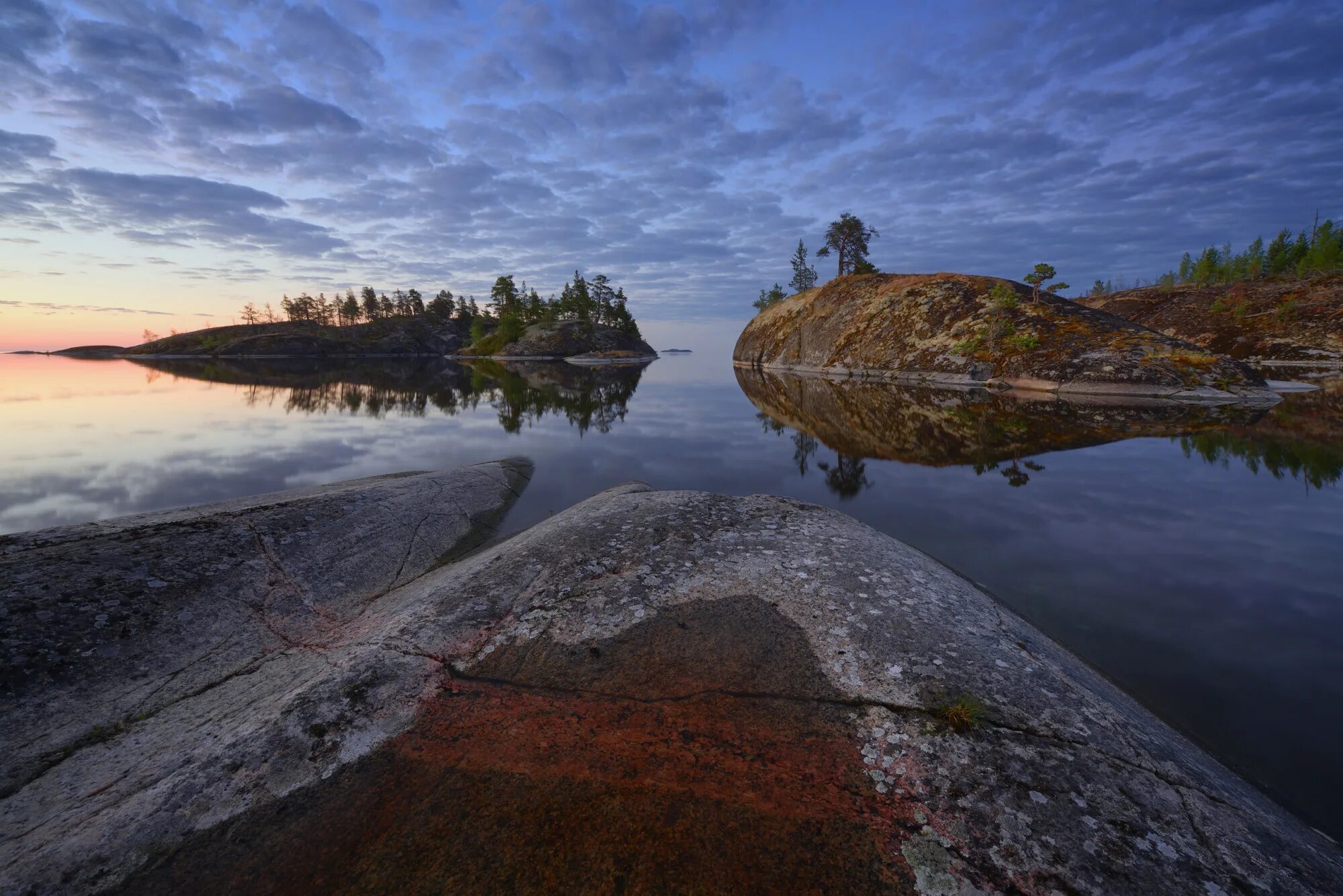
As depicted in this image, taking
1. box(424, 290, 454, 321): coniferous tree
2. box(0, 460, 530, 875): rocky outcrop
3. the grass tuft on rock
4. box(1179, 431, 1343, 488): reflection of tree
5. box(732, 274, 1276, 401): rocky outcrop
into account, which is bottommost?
box(0, 460, 530, 875): rocky outcrop

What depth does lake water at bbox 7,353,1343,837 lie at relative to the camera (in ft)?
25.3

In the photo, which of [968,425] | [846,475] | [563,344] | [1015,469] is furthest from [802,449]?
[563,344]

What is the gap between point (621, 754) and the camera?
17.0ft

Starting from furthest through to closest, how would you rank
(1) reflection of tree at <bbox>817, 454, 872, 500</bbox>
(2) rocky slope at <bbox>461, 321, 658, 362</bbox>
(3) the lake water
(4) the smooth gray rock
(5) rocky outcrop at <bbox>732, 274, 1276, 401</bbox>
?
(2) rocky slope at <bbox>461, 321, 658, 362</bbox>, (5) rocky outcrop at <bbox>732, 274, 1276, 401</bbox>, (1) reflection of tree at <bbox>817, 454, 872, 500</bbox>, (3) the lake water, (4) the smooth gray rock

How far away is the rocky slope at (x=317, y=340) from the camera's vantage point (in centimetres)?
14975

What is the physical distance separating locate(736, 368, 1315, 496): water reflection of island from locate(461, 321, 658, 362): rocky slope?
87.7m

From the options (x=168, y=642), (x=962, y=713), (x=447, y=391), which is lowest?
(x=168, y=642)

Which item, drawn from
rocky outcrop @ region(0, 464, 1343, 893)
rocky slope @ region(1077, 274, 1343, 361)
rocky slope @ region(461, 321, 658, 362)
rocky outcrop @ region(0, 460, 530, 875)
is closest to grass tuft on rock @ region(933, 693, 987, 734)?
rocky outcrop @ region(0, 464, 1343, 893)

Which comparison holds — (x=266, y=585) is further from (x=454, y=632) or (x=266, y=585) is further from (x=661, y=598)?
(x=661, y=598)

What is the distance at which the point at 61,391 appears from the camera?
46438mm

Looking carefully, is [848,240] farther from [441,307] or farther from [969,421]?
[441,307]

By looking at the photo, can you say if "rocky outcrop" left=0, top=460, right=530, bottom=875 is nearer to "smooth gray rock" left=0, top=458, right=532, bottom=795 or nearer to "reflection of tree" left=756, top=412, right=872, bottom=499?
"smooth gray rock" left=0, top=458, right=532, bottom=795

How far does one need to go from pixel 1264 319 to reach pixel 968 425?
73052 mm

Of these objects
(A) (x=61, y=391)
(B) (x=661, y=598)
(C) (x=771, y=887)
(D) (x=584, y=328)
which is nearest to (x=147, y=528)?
(B) (x=661, y=598)
